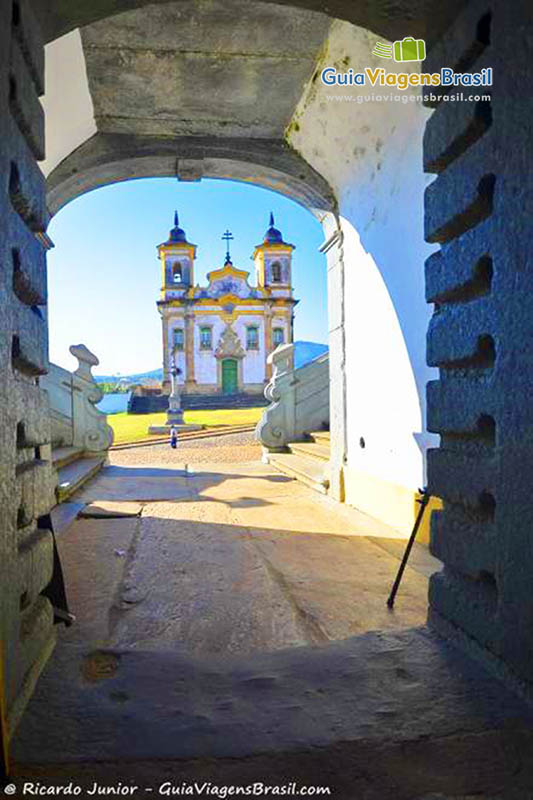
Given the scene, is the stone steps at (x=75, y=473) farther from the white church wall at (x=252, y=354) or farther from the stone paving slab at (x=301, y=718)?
the white church wall at (x=252, y=354)

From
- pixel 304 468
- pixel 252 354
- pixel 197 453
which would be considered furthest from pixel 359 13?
pixel 252 354

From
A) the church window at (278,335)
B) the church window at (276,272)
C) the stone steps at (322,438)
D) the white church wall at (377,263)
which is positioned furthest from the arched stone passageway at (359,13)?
the church window at (276,272)

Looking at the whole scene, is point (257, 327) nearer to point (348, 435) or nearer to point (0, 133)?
point (348, 435)

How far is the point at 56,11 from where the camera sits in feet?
6.12

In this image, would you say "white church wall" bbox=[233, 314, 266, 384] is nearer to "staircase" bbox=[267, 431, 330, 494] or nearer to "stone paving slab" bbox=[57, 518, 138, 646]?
"staircase" bbox=[267, 431, 330, 494]

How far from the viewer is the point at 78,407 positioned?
28.3 ft

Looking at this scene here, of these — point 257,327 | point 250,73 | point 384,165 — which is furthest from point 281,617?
point 257,327

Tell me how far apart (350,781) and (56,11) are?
101 inches

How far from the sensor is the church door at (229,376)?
38688 millimetres

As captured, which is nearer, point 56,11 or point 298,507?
point 56,11

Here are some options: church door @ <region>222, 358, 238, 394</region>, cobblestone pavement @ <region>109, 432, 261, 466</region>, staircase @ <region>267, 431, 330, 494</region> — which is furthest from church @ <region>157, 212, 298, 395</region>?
staircase @ <region>267, 431, 330, 494</region>

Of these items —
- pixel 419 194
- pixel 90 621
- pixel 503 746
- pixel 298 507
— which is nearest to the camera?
pixel 503 746

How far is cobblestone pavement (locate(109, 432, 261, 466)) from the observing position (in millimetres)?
10562

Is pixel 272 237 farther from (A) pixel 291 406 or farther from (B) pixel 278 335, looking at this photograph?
(A) pixel 291 406
